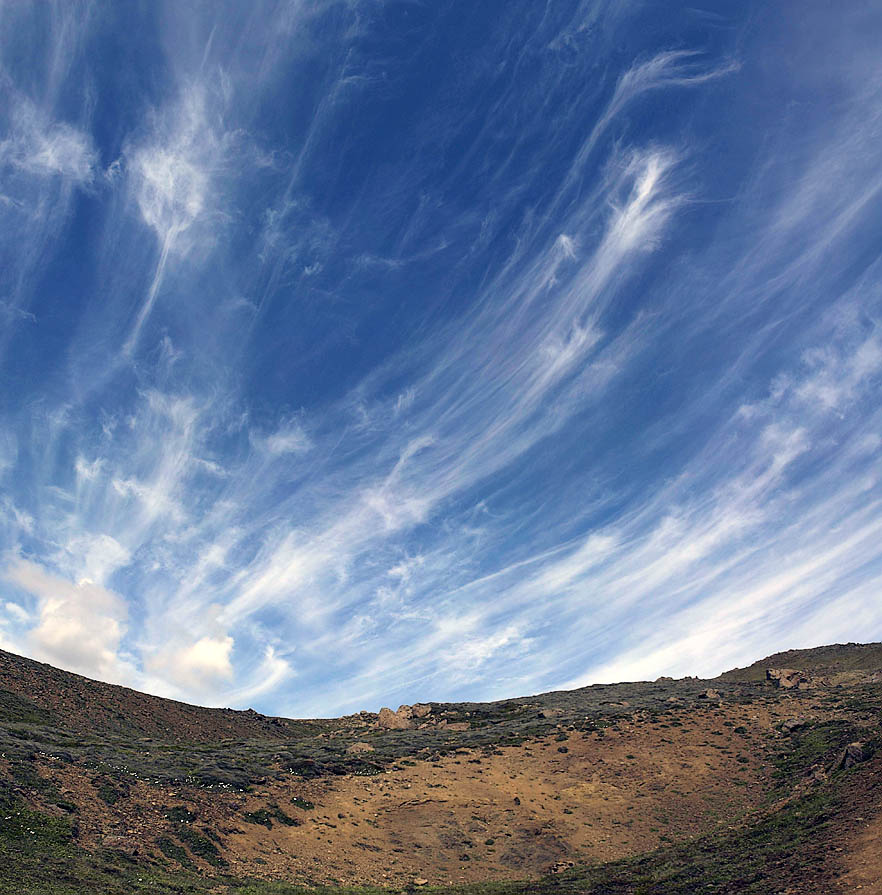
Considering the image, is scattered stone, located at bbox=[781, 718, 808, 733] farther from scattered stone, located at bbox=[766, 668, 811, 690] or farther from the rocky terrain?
scattered stone, located at bbox=[766, 668, 811, 690]

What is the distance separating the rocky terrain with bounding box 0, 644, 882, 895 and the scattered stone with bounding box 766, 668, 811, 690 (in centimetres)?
334

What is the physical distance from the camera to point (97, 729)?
63188mm

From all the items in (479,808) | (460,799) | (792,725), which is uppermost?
(460,799)

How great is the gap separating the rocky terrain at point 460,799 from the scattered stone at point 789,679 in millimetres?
3338

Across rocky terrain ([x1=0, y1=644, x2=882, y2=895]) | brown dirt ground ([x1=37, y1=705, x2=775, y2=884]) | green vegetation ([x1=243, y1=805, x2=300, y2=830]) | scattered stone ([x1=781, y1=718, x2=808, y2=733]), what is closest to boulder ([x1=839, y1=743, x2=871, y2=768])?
rocky terrain ([x1=0, y1=644, x2=882, y2=895])

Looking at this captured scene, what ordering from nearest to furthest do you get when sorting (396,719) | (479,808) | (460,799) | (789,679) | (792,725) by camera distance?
(479,808)
(460,799)
(792,725)
(789,679)
(396,719)

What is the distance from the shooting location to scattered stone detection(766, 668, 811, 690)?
7983cm

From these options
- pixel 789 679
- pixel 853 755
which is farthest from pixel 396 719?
pixel 853 755

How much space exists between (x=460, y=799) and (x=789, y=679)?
57.9 metres

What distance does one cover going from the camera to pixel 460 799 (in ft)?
156

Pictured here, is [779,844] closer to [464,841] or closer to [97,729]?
[464,841]

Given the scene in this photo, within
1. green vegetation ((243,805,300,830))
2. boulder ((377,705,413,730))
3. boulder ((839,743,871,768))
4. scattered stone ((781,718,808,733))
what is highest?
boulder ((377,705,413,730))

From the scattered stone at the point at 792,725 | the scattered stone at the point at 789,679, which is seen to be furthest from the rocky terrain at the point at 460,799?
the scattered stone at the point at 789,679

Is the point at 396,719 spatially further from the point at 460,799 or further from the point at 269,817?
the point at 269,817
